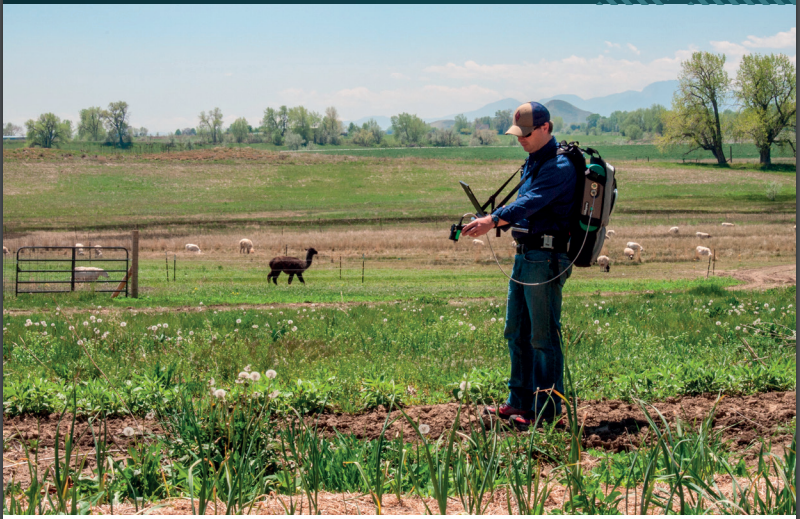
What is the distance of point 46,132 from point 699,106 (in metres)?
95.4

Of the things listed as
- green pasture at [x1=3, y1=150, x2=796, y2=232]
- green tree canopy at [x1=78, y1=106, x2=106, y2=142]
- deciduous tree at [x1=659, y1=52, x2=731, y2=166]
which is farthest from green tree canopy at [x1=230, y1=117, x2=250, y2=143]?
deciduous tree at [x1=659, y1=52, x2=731, y2=166]

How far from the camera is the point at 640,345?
23.8 feet

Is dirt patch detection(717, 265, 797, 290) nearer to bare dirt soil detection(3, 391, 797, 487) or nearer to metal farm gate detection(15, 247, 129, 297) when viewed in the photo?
bare dirt soil detection(3, 391, 797, 487)

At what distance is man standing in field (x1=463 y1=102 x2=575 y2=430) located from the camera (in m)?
4.48

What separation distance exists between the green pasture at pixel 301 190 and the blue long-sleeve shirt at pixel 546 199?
38997mm

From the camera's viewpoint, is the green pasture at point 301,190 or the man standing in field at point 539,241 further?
the green pasture at point 301,190

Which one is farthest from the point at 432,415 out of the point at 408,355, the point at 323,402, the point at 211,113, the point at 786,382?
the point at 211,113

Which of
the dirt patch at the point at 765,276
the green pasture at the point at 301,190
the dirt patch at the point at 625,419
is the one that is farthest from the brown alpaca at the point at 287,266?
the green pasture at the point at 301,190

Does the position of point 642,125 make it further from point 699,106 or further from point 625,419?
point 625,419

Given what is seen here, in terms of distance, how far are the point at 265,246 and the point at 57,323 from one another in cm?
2574

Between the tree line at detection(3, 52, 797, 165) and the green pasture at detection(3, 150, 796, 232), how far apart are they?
183 inches

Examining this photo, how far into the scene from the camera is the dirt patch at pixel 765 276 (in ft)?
61.2

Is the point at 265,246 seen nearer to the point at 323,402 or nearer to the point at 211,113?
the point at 323,402

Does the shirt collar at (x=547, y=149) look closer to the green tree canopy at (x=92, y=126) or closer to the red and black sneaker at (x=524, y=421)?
the red and black sneaker at (x=524, y=421)
